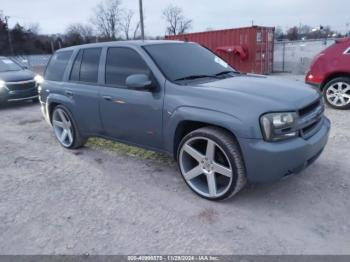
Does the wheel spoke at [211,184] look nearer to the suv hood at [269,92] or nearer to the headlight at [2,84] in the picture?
the suv hood at [269,92]

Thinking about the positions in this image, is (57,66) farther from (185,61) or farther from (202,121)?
(202,121)

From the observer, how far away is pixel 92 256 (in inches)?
111

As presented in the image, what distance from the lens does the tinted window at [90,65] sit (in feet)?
15.4

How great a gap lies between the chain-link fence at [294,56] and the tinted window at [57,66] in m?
12.8

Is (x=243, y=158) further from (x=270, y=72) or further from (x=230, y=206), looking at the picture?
(x=270, y=72)

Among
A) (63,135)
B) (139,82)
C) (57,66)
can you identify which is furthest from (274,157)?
(57,66)

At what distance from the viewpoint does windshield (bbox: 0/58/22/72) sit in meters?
10.3

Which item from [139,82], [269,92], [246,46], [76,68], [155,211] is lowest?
[155,211]

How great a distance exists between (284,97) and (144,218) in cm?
186

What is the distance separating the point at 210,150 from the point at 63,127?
309 centimetres

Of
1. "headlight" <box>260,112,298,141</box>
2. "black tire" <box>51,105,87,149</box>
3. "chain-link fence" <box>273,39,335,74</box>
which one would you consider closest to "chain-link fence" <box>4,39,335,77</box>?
"chain-link fence" <box>273,39,335,74</box>

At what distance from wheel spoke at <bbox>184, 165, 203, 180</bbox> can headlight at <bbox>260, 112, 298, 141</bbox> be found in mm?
899

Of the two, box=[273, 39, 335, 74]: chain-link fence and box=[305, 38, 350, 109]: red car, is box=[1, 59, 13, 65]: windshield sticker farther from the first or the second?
box=[273, 39, 335, 74]: chain-link fence

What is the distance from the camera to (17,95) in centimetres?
973
